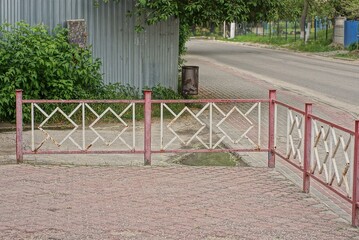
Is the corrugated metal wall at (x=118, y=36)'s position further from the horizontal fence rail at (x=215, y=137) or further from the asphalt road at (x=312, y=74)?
the asphalt road at (x=312, y=74)

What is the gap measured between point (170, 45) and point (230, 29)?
61302 millimetres

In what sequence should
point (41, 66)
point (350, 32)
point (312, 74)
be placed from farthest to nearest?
1. point (350, 32)
2. point (312, 74)
3. point (41, 66)

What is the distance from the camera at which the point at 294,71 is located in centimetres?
3127

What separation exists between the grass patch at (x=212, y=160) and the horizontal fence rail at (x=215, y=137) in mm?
202

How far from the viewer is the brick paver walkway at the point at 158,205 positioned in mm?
7699

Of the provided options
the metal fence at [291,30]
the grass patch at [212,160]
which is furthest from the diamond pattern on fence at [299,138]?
the metal fence at [291,30]

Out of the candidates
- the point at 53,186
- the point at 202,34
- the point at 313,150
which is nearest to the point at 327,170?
the point at 313,150

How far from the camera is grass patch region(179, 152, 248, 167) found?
39.0 feet

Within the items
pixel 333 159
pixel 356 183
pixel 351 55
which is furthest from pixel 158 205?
pixel 351 55

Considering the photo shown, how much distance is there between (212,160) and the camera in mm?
12180

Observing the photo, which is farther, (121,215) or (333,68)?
(333,68)

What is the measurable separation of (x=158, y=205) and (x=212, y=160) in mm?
3424

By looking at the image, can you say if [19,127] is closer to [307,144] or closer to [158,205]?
[158,205]

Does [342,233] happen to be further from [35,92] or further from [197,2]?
[197,2]
